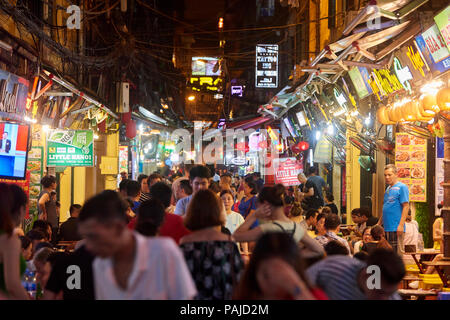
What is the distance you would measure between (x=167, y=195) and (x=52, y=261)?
2616mm

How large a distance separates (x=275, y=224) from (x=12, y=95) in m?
6.79

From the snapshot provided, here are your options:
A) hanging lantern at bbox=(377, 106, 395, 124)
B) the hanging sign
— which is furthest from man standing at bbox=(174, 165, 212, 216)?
hanging lantern at bbox=(377, 106, 395, 124)

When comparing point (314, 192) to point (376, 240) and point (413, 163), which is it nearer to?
point (413, 163)

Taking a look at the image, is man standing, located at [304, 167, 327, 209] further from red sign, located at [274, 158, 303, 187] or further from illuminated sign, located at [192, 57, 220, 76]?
illuminated sign, located at [192, 57, 220, 76]

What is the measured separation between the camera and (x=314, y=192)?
1719 centimetres

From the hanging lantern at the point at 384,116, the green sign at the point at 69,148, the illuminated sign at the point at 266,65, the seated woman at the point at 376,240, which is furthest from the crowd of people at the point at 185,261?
the illuminated sign at the point at 266,65

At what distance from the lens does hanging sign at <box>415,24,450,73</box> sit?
31.2 feet

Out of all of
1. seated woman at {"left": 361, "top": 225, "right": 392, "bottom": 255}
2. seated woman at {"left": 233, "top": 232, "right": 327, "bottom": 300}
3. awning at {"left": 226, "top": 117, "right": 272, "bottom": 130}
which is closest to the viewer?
seated woman at {"left": 233, "top": 232, "right": 327, "bottom": 300}

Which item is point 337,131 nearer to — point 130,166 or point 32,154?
point 32,154

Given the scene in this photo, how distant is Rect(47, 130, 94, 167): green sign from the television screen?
5619 millimetres

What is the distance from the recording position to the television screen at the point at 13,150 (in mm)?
9367

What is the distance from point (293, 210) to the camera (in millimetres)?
11391

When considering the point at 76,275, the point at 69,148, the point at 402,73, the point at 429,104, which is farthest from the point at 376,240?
the point at 69,148

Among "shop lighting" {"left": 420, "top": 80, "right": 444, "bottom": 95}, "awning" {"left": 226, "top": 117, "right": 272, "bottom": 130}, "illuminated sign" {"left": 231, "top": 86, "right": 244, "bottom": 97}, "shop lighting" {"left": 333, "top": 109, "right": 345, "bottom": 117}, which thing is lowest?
"shop lighting" {"left": 420, "top": 80, "right": 444, "bottom": 95}
